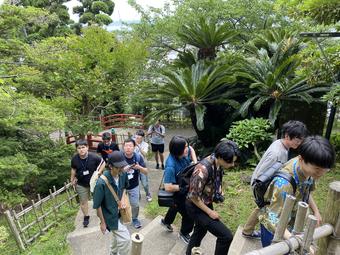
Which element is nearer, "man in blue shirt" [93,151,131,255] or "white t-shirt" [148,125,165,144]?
"man in blue shirt" [93,151,131,255]

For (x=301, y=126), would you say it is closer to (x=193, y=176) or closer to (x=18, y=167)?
(x=193, y=176)

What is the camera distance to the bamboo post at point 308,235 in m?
1.58

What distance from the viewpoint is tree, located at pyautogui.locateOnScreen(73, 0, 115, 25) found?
19359mm

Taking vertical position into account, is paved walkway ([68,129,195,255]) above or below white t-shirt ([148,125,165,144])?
below

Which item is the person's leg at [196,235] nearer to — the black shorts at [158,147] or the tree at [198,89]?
the black shorts at [158,147]

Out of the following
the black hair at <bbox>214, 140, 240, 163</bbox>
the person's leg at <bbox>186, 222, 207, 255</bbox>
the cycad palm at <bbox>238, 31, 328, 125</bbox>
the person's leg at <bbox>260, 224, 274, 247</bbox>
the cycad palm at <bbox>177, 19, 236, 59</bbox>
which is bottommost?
the person's leg at <bbox>186, 222, 207, 255</bbox>

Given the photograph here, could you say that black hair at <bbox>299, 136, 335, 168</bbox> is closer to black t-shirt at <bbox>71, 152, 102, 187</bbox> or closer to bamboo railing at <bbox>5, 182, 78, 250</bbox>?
black t-shirt at <bbox>71, 152, 102, 187</bbox>

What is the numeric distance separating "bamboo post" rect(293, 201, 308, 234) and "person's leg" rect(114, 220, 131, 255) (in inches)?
84.3

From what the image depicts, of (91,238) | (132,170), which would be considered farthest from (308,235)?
(91,238)

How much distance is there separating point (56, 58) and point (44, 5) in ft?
37.0

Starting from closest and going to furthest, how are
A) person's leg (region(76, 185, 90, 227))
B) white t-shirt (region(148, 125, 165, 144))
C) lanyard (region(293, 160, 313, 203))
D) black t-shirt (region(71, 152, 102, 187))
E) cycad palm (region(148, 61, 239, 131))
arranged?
lanyard (region(293, 160, 313, 203))
black t-shirt (region(71, 152, 102, 187))
person's leg (region(76, 185, 90, 227))
white t-shirt (region(148, 125, 165, 144))
cycad palm (region(148, 61, 239, 131))

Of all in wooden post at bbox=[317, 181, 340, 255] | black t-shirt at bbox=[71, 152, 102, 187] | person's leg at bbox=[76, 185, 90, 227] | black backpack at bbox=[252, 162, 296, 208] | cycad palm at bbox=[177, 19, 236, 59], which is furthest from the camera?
cycad palm at bbox=[177, 19, 236, 59]

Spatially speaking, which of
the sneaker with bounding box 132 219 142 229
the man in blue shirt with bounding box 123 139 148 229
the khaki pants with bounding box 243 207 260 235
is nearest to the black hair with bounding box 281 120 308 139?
the khaki pants with bounding box 243 207 260 235

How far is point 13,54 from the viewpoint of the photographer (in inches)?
336
